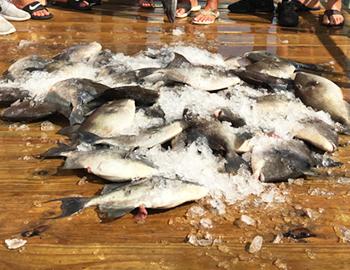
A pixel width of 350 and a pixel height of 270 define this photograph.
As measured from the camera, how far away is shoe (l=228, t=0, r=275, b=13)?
5906 mm

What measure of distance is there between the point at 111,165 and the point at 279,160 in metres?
0.85

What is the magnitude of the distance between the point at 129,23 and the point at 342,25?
2233 mm

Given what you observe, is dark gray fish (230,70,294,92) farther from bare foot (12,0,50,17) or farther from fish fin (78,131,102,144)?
bare foot (12,0,50,17)

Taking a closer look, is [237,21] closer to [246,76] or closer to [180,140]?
[246,76]

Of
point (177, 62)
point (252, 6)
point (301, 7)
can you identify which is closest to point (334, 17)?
Result: point (301, 7)

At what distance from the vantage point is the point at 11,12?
533 cm

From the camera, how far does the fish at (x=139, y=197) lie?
7.47 ft

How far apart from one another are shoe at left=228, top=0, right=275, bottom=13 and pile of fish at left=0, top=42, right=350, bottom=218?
2202 mm

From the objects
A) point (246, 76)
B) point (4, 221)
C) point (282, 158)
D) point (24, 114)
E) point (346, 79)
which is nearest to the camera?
point (4, 221)

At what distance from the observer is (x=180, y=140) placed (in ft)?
9.01

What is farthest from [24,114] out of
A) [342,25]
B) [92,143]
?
[342,25]

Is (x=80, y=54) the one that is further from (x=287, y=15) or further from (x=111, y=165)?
(x=287, y=15)

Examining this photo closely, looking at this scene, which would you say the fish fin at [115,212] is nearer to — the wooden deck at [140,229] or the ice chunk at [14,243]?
the wooden deck at [140,229]

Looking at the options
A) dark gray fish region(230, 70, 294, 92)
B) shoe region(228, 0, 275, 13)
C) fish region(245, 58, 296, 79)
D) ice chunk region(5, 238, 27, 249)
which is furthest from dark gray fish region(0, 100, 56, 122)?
shoe region(228, 0, 275, 13)
